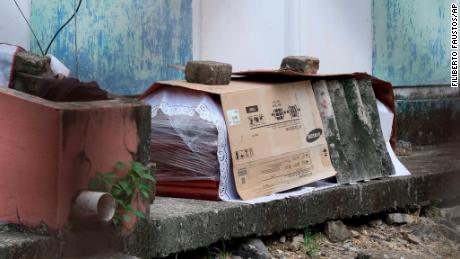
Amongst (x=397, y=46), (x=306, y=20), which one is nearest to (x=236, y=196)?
(x=306, y=20)

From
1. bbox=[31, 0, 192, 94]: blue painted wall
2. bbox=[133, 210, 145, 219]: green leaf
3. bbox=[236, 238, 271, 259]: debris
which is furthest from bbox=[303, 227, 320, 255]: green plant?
bbox=[31, 0, 192, 94]: blue painted wall

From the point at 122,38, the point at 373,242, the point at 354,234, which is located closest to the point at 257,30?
the point at 122,38

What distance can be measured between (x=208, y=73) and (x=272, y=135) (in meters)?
0.49

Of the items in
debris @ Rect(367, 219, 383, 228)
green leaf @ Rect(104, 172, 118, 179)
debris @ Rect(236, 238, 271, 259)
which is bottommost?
debris @ Rect(367, 219, 383, 228)

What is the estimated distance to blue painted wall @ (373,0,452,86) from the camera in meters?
7.09

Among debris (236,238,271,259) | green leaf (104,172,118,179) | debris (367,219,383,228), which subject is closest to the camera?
green leaf (104,172,118,179)

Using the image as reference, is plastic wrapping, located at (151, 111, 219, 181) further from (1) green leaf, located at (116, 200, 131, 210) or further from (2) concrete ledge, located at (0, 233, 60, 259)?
(2) concrete ledge, located at (0, 233, 60, 259)

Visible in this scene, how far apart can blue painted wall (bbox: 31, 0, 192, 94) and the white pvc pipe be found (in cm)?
189

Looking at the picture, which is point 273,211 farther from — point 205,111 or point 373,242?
point 373,242

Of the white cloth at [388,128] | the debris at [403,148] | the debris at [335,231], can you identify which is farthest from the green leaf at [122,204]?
the debris at [403,148]

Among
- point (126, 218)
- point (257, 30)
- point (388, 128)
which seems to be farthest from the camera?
point (257, 30)

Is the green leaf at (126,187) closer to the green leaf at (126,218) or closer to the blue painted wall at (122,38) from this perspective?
the green leaf at (126,218)

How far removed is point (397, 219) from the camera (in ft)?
16.8

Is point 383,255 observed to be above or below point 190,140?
below
